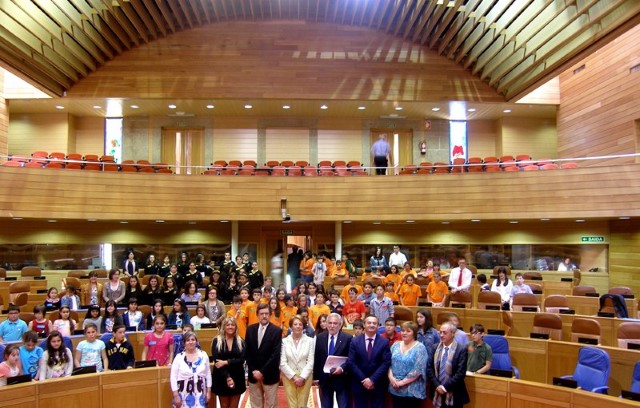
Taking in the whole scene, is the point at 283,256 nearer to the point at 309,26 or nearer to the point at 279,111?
the point at 279,111

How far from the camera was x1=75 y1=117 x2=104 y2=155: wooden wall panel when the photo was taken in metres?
19.4

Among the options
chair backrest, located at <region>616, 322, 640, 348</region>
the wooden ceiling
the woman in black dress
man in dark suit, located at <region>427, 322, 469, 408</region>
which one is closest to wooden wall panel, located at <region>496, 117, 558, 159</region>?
the wooden ceiling

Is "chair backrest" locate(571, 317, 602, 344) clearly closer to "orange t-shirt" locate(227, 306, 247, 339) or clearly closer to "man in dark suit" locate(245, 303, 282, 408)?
"man in dark suit" locate(245, 303, 282, 408)

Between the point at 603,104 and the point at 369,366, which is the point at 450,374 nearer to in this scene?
the point at 369,366

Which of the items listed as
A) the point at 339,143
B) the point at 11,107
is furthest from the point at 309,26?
the point at 11,107

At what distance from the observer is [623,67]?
1489cm

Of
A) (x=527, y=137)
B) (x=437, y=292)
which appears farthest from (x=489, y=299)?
(x=527, y=137)

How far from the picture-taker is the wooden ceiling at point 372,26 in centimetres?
1258

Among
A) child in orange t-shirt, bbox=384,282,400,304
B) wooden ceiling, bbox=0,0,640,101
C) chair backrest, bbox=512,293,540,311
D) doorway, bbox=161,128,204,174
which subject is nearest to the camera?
child in orange t-shirt, bbox=384,282,400,304

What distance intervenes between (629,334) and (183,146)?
15653 millimetres

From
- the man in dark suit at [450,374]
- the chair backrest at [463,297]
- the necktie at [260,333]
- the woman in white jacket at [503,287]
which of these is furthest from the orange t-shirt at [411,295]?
the man in dark suit at [450,374]

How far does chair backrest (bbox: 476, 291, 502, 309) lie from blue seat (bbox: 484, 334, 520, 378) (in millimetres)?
3137

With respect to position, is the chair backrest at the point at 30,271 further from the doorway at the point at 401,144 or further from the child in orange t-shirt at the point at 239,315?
the doorway at the point at 401,144

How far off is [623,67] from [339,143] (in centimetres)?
926
